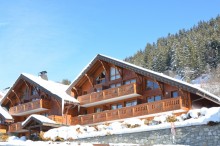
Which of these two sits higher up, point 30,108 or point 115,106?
point 30,108

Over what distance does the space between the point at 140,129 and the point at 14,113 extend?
20.5 meters

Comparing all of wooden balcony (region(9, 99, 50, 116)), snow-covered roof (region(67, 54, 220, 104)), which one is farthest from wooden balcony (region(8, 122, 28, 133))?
snow-covered roof (region(67, 54, 220, 104))

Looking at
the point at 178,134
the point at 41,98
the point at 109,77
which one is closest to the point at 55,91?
the point at 41,98

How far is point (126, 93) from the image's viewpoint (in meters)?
31.1

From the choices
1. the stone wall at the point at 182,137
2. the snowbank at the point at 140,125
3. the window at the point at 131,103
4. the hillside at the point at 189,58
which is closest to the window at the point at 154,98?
the window at the point at 131,103

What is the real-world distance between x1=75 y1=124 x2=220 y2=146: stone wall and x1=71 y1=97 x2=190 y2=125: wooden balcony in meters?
4.76

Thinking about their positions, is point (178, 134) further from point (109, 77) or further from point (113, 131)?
point (109, 77)

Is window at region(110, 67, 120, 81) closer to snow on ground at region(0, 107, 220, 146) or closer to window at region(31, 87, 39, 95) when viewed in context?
snow on ground at region(0, 107, 220, 146)

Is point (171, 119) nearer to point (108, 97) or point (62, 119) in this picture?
point (108, 97)

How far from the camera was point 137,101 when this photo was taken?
31.7 m

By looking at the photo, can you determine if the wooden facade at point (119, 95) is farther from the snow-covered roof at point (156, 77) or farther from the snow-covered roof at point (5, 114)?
the snow-covered roof at point (5, 114)

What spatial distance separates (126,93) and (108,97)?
7.50 feet

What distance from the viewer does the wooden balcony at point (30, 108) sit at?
3657 centimetres

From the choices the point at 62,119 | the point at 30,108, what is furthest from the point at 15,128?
the point at 62,119
